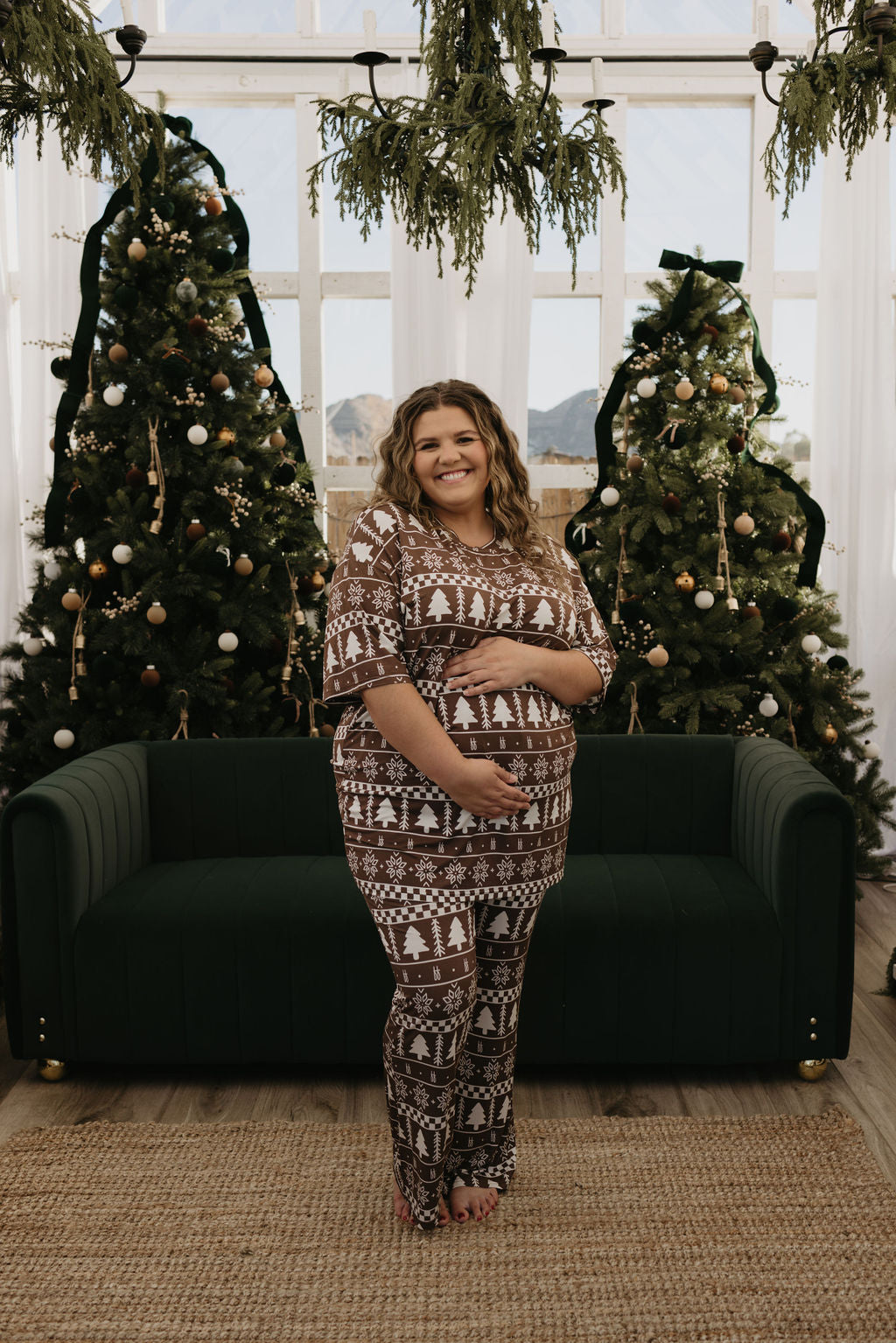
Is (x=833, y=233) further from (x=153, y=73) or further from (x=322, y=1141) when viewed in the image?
(x=322, y=1141)

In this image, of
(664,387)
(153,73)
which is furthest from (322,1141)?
(153,73)

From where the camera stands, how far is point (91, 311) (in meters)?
3.73

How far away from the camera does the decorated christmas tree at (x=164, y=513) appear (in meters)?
3.72

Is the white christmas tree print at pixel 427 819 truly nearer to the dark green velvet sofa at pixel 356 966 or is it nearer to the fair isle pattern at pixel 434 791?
the fair isle pattern at pixel 434 791

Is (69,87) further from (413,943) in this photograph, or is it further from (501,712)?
(413,943)

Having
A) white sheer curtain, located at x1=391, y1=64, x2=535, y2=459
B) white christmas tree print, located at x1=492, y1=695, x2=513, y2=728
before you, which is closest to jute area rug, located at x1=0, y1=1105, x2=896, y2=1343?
white christmas tree print, located at x1=492, y1=695, x2=513, y2=728

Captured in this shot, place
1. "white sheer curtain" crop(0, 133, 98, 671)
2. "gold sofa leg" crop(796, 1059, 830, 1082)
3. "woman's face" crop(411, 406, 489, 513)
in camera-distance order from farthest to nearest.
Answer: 1. "white sheer curtain" crop(0, 133, 98, 671)
2. "gold sofa leg" crop(796, 1059, 830, 1082)
3. "woman's face" crop(411, 406, 489, 513)

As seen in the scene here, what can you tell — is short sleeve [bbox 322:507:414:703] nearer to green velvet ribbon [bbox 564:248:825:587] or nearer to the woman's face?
the woman's face

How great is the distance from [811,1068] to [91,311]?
3186 mm

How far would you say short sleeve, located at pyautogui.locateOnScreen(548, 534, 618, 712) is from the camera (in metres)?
2.16

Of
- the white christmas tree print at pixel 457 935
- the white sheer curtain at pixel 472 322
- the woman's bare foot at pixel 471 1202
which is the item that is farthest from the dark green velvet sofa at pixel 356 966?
the white sheer curtain at pixel 472 322

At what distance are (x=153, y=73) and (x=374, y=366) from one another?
1615 millimetres

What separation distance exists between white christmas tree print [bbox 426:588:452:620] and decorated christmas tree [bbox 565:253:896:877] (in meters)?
2.02

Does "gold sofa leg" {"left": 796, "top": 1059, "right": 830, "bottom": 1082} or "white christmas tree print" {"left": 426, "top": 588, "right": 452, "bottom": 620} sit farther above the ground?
"white christmas tree print" {"left": 426, "top": 588, "right": 452, "bottom": 620}
